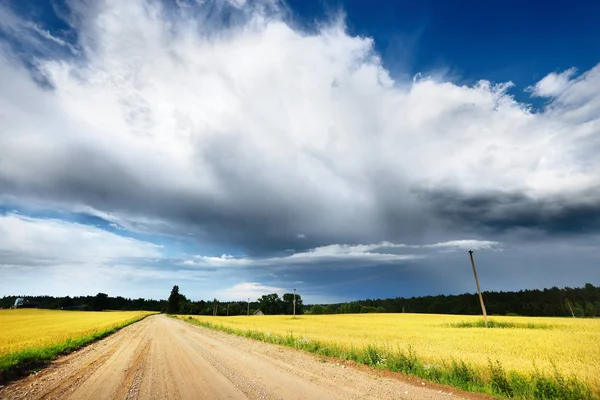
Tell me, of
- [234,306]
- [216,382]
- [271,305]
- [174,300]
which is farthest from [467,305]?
[216,382]

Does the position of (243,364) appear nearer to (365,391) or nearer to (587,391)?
(365,391)

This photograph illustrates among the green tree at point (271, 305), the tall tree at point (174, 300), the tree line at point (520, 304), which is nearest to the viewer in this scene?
the tree line at point (520, 304)

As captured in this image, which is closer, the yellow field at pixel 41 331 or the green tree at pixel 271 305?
the yellow field at pixel 41 331

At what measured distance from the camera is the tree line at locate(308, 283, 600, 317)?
4646 inches

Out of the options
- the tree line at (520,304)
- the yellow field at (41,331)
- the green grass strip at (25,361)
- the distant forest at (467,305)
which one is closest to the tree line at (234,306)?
the distant forest at (467,305)

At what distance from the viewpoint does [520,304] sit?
457ft

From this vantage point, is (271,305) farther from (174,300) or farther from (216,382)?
(216,382)

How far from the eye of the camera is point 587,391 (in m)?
9.03

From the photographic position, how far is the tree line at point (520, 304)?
118000 millimetres

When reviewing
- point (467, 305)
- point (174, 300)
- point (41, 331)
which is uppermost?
point (174, 300)

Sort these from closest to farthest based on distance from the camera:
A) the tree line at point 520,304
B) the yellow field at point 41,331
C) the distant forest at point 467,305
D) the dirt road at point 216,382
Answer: the dirt road at point 216,382 < the yellow field at point 41,331 < the tree line at point 520,304 < the distant forest at point 467,305

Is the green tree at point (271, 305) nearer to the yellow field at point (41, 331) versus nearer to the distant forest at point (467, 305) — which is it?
the distant forest at point (467, 305)

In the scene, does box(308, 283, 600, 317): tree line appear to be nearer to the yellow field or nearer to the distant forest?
the distant forest

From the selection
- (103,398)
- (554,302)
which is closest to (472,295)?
(554,302)
